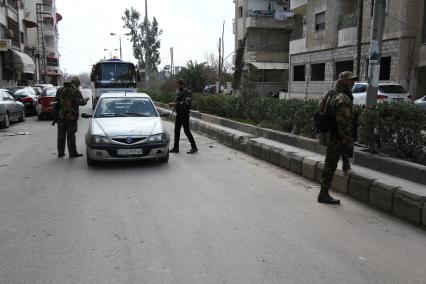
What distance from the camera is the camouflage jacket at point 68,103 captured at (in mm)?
10156

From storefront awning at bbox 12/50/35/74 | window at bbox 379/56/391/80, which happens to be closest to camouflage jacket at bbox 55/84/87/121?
window at bbox 379/56/391/80

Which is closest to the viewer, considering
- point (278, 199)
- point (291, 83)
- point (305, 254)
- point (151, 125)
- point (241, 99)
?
point (305, 254)

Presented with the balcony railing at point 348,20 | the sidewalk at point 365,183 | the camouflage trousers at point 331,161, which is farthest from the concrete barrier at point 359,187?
the balcony railing at point 348,20

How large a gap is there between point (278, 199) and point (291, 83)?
→ 31.3 m

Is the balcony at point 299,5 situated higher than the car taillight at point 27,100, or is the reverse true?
the balcony at point 299,5

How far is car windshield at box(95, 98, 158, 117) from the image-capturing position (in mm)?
10122

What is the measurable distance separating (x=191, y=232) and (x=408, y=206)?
8.92 feet

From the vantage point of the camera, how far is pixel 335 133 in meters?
6.36

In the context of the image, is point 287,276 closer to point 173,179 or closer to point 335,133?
point 335,133

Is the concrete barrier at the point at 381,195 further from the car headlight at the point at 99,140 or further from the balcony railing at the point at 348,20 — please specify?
the balcony railing at the point at 348,20

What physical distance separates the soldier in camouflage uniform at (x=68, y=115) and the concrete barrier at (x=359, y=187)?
6218 mm

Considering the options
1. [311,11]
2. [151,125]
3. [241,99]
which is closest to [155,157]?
[151,125]

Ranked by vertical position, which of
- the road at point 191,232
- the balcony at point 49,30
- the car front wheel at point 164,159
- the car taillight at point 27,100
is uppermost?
the balcony at point 49,30

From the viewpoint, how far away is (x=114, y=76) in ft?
73.7
